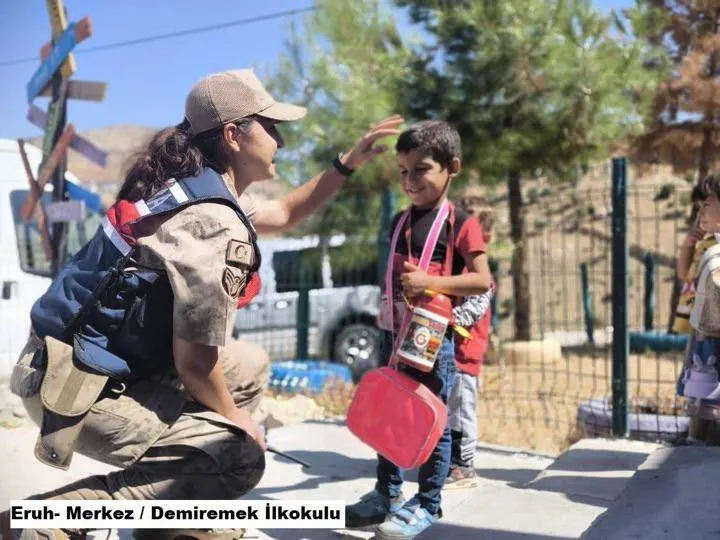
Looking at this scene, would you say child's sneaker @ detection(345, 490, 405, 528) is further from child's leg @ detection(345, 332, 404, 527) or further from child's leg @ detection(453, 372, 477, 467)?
child's leg @ detection(453, 372, 477, 467)

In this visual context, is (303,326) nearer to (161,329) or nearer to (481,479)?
(481,479)

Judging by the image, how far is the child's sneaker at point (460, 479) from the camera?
12.4 ft

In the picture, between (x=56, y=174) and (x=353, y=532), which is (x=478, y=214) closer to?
(x=353, y=532)

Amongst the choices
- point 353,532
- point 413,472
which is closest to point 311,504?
point 353,532

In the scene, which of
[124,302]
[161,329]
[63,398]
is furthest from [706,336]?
[63,398]

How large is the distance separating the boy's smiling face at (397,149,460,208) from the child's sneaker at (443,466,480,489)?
53.4 inches

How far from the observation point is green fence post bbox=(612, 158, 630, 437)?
4.69m

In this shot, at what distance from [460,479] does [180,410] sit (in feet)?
6.20

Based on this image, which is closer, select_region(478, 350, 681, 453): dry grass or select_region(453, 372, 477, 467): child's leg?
select_region(453, 372, 477, 467): child's leg

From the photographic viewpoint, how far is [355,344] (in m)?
9.82

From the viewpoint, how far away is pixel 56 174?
5.98 meters

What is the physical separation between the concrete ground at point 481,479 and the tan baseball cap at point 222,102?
1707 mm

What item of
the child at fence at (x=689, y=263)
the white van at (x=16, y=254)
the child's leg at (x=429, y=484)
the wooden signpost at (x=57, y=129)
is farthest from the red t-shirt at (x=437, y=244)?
the white van at (x=16, y=254)

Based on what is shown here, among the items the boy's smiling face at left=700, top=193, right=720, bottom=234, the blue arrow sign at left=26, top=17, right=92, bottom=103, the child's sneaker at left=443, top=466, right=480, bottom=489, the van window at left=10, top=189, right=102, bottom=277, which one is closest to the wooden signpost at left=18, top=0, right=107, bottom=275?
the blue arrow sign at left=26, top=17, right=92, bottom=103
